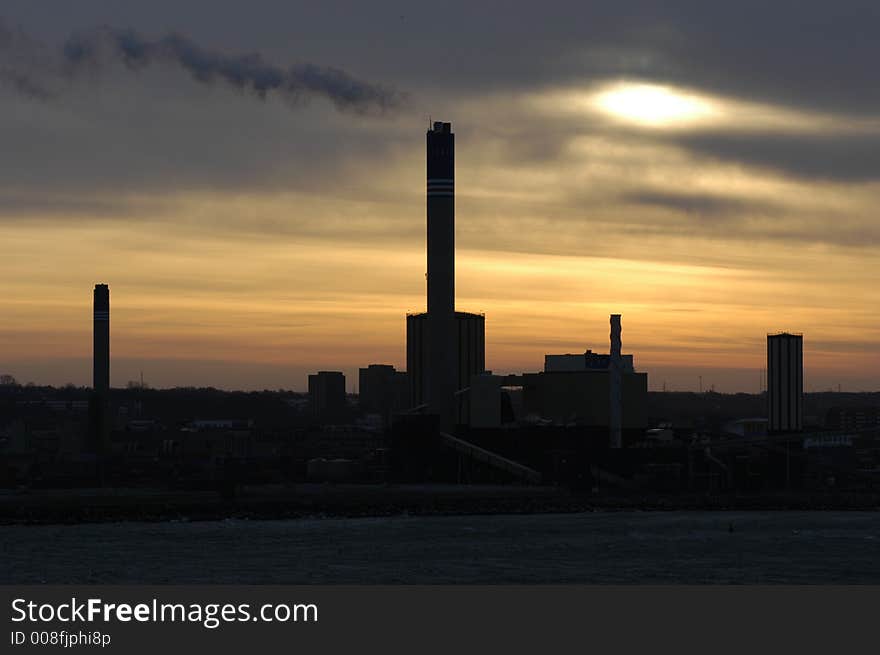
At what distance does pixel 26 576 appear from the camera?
276 ft

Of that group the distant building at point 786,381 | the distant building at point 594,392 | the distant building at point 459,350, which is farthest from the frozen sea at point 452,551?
Result: the distant building at point 459,350

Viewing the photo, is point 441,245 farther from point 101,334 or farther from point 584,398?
point 101,334

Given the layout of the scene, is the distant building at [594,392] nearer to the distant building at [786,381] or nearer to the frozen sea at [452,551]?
the distant building at [786,381]

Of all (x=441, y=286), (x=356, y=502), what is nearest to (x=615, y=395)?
(x=441, y=286)

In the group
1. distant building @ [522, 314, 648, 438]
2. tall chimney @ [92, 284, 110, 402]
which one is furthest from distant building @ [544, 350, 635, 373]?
tall chimney @ [92, 284, 110, 402]

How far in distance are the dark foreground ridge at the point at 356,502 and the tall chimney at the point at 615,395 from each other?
9173 millimetres

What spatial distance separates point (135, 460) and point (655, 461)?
62789 mm

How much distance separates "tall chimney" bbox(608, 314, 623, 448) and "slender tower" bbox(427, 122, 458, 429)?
50.6ft

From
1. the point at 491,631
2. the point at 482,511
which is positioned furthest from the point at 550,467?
the point at 491,631

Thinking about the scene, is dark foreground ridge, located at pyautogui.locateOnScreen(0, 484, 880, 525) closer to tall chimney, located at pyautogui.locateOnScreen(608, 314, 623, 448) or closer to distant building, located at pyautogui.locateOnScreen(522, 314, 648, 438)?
tall chimney, located at pyautogui.locateOnScreen(608, 314, 623, 448)

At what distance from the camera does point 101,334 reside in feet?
634

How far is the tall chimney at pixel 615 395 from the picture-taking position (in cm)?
16238

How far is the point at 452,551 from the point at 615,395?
67.3 m

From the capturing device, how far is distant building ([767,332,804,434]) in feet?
575
